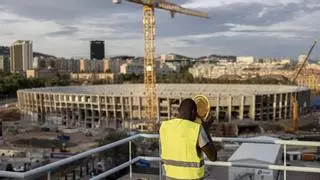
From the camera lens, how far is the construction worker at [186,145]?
113 inches

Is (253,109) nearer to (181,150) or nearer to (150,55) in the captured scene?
(150,55)

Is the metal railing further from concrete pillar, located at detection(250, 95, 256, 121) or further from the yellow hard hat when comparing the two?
concrete pillar, located at detection(250, 95, 256, 121)

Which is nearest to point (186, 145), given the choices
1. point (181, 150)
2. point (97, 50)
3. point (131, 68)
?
point (181, 150)

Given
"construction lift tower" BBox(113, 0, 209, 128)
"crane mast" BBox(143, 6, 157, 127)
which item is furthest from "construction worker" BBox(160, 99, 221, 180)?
"crane mast" BBox(143, 6, 157, 127)

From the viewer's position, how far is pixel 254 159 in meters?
5.49

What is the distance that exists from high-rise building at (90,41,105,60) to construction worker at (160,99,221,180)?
184958 mm

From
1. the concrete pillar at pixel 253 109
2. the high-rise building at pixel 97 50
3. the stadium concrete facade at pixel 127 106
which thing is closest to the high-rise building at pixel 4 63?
the high-rise building at pixel 97 50

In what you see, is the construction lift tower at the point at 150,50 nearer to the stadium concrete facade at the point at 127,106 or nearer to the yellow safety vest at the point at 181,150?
the stadium concrete facade at the point at 127,106

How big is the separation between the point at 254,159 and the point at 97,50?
187 m

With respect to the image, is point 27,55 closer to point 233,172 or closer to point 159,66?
point 159,66

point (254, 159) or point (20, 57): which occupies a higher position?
point (20, 57)

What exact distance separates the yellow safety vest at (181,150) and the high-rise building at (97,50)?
185 meters

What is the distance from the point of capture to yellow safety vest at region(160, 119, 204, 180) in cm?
290

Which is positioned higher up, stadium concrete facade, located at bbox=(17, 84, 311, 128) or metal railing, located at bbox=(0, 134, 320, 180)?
metal railing, located at bbox=(0, 134, 320, 180)
